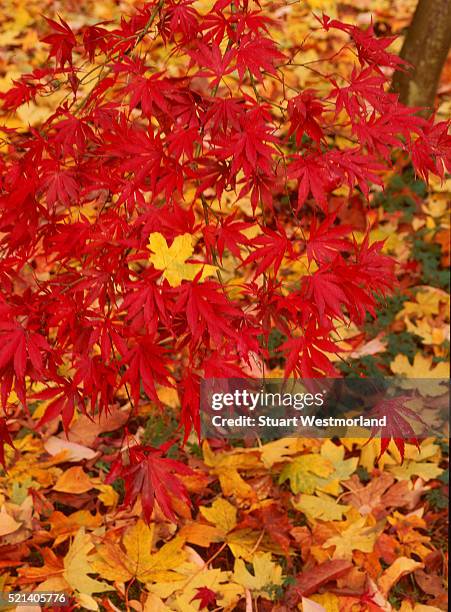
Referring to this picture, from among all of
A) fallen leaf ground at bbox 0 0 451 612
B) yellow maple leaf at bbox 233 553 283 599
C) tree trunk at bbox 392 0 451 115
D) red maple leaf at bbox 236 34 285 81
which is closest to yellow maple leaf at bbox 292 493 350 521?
fallen leaf ground at bbox 0 0 451 612

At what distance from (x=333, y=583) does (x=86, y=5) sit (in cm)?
414

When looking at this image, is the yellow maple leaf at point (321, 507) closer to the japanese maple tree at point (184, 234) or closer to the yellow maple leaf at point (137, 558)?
the yellow maple leaf at point (137, 558)

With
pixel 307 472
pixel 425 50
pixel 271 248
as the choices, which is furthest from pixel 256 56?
pixel 425 50

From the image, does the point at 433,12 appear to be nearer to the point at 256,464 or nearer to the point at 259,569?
the point at 256,464

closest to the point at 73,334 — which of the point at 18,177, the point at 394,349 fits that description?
the point at 18,177

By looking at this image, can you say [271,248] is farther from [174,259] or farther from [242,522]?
[242,522]

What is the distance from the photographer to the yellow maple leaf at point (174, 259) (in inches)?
55.3

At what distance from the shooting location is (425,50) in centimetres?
315

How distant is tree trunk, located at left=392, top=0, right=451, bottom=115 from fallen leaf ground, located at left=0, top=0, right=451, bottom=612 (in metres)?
1.24

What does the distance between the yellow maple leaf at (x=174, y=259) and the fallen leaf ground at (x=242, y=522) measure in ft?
2.69

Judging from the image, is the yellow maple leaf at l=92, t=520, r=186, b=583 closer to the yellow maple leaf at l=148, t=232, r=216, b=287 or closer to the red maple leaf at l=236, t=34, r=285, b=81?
the yellow maple leaf at l=148, t=232, r=216, b=287

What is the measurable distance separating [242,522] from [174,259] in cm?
104

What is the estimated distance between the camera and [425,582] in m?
2.03

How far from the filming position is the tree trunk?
3.06 meters
